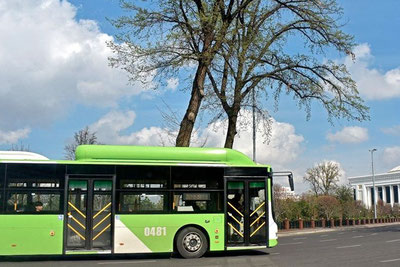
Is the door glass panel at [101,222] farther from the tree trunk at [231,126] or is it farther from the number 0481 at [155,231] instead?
the tree trunk at [231,126]

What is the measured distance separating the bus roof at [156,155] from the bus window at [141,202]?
1082mm

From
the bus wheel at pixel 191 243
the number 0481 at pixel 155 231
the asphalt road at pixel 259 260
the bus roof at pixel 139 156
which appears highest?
the bus roof at pixel 139 156

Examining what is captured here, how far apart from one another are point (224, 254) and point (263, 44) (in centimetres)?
1131

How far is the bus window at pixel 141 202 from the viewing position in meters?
14.3

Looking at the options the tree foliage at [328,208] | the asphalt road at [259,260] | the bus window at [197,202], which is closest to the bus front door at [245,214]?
the bus window at [197,202]

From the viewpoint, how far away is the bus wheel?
1461 centimetres

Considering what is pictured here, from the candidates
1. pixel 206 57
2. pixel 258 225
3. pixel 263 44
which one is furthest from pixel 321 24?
pixel 258 225

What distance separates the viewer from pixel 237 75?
75.8 ft

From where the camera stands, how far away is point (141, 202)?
14.5 meters

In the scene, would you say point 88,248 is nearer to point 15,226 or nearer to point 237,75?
point 15,226

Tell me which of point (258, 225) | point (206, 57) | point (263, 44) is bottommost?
point (258, 225)

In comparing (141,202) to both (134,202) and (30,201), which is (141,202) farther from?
(30,201)

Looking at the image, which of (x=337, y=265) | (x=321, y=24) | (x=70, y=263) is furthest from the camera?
(x=321, y=24)

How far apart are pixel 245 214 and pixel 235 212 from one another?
1.15ft
